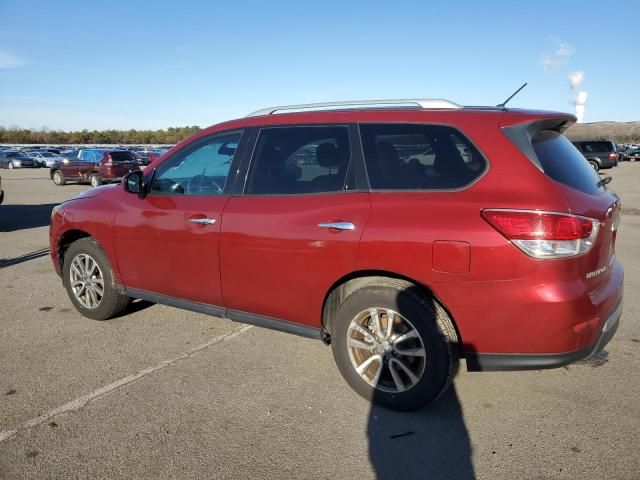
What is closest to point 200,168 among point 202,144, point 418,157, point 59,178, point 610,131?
point 202,144

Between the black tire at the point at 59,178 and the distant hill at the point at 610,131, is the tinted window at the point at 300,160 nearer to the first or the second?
the black tire at the point at 59,178

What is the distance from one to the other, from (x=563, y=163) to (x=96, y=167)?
22.8m

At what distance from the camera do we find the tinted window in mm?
3408

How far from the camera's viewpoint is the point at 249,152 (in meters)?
3.81

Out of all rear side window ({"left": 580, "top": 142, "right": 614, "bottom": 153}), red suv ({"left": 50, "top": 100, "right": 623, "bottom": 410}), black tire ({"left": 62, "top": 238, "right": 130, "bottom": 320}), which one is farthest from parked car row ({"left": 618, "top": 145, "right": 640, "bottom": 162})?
black tire ({"left": 62, "top": 238, "right": 130, "bottom": 320})

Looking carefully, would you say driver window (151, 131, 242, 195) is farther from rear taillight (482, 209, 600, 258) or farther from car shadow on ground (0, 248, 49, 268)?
car shadow on ground (0, 248, 49, 268)

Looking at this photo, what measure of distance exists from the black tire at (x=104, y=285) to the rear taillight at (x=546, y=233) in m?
3.49

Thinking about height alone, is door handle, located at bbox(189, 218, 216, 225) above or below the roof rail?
below

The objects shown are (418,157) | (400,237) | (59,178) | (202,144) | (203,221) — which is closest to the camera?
(400,237)

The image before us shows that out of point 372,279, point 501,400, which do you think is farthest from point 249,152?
point 501,400

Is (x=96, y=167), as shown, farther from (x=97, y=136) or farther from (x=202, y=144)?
Answer: (x=97, y=136)

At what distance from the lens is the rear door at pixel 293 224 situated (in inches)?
127

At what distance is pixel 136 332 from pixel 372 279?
8.08ft

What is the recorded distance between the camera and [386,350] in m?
3.18
